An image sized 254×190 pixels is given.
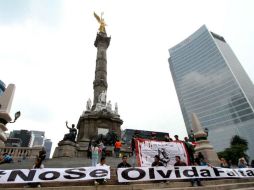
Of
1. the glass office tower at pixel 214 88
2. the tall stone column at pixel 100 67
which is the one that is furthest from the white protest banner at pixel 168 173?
the glass office tower at pixel 214 88

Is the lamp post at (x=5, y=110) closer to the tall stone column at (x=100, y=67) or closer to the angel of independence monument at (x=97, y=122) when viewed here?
the angel of independence monument at (x=97, y=122)

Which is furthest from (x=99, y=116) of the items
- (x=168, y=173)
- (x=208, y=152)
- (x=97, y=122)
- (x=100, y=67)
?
(x=168, y=173)

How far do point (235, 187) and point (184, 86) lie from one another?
124600 mm

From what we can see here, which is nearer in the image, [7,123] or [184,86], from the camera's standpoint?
[7,123]

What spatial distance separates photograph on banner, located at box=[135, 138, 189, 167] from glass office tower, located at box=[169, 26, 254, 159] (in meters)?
90.0

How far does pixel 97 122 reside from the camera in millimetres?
24641

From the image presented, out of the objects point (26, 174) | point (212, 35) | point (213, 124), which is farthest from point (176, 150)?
point (212, 35)

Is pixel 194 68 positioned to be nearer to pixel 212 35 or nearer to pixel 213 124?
pixel 212 35

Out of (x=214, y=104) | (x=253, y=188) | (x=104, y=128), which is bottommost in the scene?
(x=253, y=188)

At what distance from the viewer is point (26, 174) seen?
6.59m

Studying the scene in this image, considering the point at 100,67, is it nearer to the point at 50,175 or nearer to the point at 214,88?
the point at 50,175

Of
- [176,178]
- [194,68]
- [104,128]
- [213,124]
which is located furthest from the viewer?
[194,68]

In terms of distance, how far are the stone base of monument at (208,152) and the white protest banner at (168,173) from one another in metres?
4.18

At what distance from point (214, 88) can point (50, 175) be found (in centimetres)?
11719
